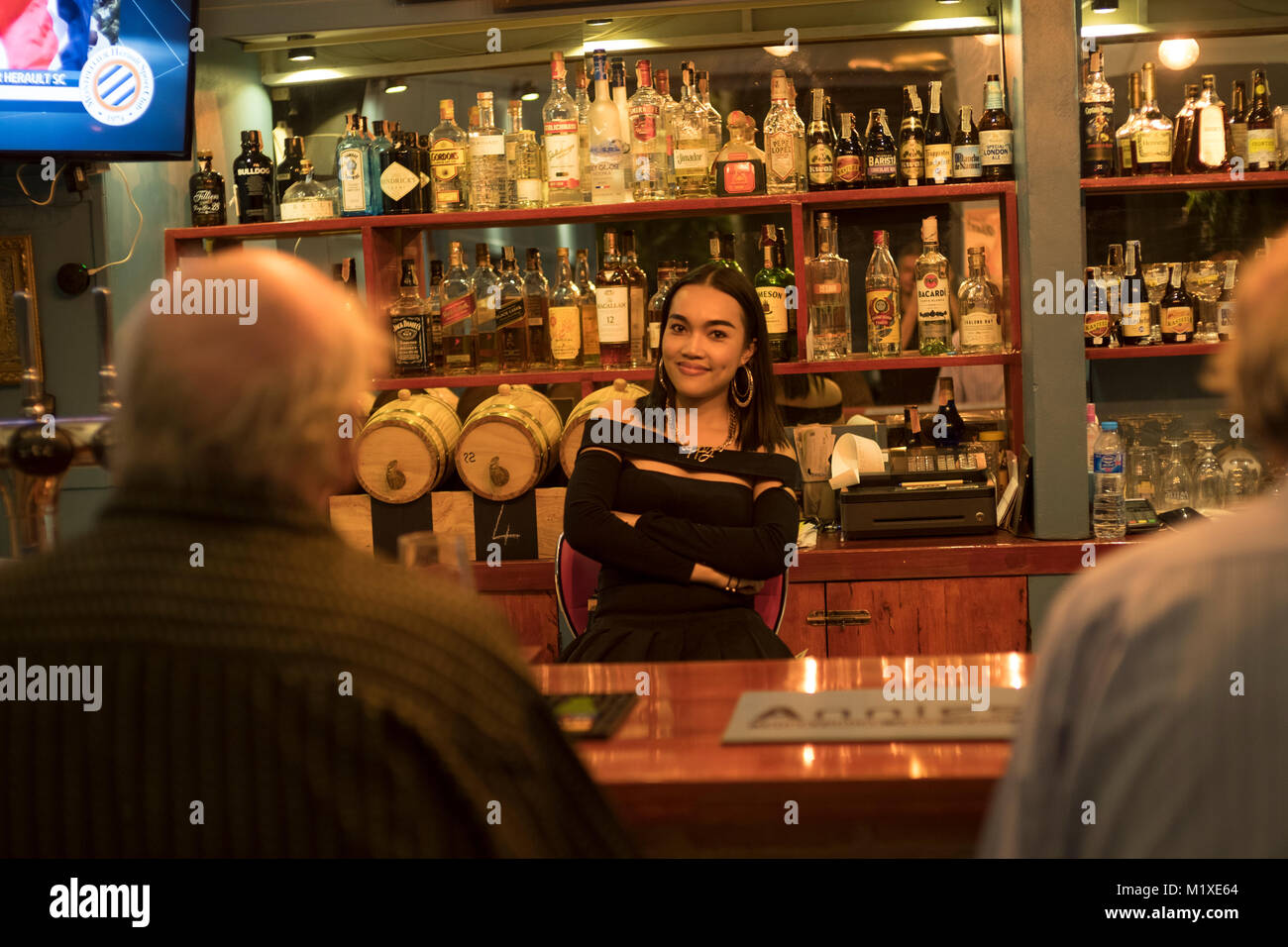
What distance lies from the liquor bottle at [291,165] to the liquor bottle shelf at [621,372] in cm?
72

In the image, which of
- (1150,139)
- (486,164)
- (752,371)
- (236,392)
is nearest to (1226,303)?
(1150,139)

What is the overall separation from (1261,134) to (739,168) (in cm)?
151

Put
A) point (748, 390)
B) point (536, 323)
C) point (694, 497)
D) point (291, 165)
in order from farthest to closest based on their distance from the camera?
point (291, 165) → point (536, 323) → point (748, 390) → point (694, 497)

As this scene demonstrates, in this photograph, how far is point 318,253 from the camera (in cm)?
412

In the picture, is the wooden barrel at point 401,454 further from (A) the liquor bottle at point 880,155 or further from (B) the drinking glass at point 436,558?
(B) the drinking glass at point 436,558

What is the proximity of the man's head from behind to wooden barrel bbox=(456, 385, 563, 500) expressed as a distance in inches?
94.3

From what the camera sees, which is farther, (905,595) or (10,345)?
(10,345)

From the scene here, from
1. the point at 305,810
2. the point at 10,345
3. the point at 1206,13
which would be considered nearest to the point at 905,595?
the point at 1206,13

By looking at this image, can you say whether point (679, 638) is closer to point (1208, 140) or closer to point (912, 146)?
point (912, 146)

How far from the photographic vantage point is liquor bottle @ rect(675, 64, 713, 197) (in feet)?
11.7

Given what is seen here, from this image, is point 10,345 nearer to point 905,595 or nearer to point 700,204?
point 700,204

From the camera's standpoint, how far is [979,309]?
362 cm
